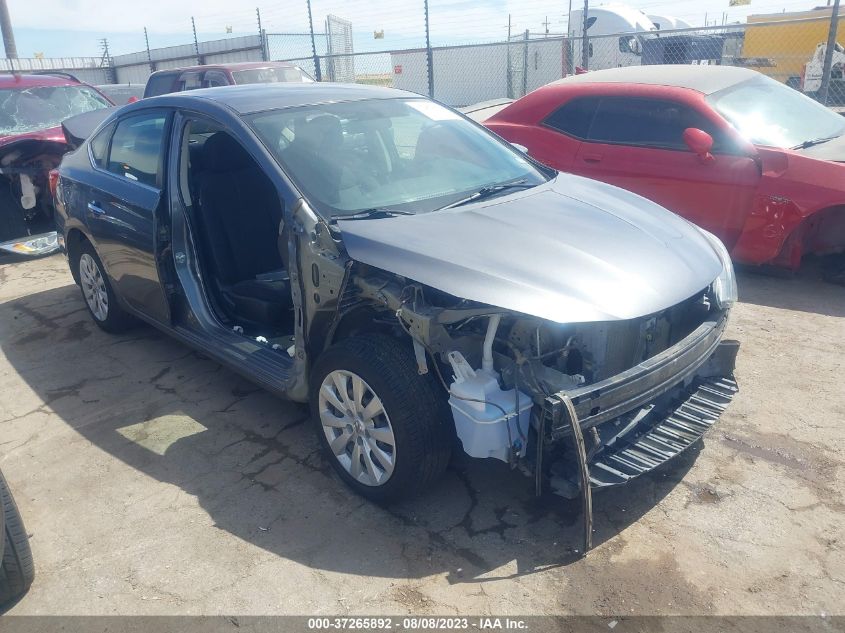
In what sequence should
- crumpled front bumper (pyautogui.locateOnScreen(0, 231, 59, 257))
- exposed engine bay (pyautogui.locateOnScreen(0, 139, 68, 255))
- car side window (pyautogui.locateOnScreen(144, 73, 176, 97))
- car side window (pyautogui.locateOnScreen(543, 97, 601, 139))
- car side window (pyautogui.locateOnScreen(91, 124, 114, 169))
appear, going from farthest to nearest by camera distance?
1. car side window (pyautogui.locateOnScreen(144, 73, 176, 97))
2. exposed engine bay (pyautogui.locateOnScreen(0, 139, 68, 255))
3. crumpled front bumper (pyautogui.locateOnScreen(0, 231, 59, 257))
4. car side window (pyautogui.locateOnScreen(543, 97, 601, 139))
5. car side window (pyautogui.locateOnScreen(91, 124, 114, 169))

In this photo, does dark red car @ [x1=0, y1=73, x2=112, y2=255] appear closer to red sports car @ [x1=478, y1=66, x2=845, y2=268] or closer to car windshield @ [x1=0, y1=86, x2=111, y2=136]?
car windshield @ [x1=0, y1=86, x2=111, y2=136]

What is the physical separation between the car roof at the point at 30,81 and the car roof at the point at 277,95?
5168 millimetres

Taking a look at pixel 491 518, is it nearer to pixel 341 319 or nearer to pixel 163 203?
pixel 341 319

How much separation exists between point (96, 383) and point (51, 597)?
6.50 feet

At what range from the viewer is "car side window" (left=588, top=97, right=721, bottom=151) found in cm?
559

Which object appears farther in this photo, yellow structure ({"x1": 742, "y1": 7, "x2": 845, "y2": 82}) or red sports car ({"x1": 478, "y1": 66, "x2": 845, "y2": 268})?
yellow structure ({"x1": 742, "y1": 7, "x2": 845, "y2": 82})

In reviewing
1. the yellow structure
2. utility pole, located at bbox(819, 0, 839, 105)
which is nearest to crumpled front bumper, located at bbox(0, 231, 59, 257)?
utility pole, located at bbox(819, 0, 839, 105)

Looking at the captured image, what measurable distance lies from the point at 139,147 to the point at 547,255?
2.77 m

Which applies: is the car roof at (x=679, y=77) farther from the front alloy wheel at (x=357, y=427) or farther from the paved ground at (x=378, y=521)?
the front alloy wheel at (x=357, y=427)

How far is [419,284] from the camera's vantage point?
275 centimetres

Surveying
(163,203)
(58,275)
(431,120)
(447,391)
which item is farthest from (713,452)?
(58,275)

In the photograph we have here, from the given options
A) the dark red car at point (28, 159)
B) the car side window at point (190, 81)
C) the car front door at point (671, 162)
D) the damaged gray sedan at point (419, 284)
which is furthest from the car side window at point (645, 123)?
the car side window at point (190, 81)

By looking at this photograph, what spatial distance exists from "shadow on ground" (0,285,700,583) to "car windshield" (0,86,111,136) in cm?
433

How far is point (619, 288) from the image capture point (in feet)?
8.80
